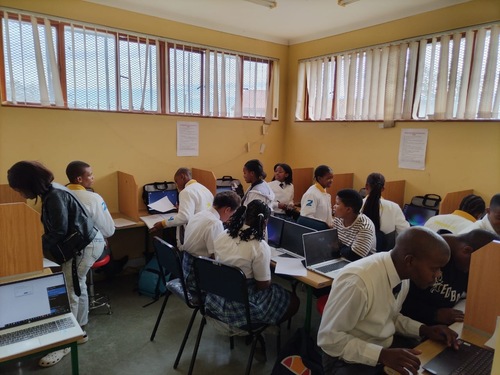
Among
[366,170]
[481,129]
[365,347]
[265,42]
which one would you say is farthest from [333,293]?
[265,42]

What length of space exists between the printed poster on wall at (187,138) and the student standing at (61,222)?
5.81ft

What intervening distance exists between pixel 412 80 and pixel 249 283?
2853 millimetres

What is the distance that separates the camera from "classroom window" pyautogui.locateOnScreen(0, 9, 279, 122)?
10.5 feet

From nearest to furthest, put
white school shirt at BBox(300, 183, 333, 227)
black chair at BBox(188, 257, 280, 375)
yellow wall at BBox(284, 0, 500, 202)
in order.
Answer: black chair at BBox(188, 257, 280, 375) < yellow wall at BBox(284, 0, 500, 202) < white school shirt at BBox(300, 183, 333, 227)

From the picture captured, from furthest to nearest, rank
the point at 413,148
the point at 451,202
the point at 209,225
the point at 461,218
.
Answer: the point at 413,148, the point at 451,202, the point at 461,218, the point at 209,225

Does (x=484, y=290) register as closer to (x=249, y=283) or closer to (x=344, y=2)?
(x=249, y=283)

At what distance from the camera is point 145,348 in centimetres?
259

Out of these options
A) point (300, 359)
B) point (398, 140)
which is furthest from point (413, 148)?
point (300, 359)

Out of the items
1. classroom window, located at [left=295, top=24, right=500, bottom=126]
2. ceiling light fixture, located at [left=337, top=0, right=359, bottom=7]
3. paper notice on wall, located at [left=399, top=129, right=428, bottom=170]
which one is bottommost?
paper notice on wall, located at [left=399, top=129, right=428, bottom=170]

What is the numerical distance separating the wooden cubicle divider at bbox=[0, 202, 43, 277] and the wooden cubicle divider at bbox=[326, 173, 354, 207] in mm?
3084

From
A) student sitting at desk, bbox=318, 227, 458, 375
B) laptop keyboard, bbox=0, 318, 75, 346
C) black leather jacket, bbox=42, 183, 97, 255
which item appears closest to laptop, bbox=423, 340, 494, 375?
student sitting at desk, bbox=318, 227, 458, 375

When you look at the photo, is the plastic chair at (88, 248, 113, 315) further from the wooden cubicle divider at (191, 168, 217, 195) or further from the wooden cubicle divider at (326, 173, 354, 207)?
the wooden cubicle divider at (326, 173, 354, 207)

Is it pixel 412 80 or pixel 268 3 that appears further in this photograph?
pixel 412 80

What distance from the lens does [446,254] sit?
1359mm
